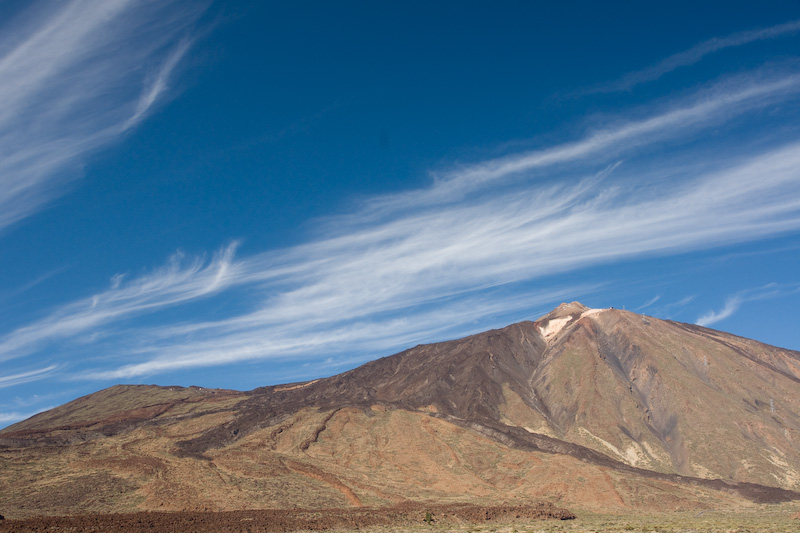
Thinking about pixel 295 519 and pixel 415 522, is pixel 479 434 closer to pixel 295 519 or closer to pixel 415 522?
pixel 415 522

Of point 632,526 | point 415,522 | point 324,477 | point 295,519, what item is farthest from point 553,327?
point 295,519

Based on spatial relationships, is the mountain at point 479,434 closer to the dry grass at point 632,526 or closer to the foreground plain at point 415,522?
the foreground plain at point 415,522

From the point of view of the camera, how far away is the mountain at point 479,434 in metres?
58.9

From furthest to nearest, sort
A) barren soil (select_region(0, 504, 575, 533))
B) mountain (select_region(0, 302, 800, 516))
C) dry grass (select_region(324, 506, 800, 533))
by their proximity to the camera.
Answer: mountain (select_region(0, 302, 800, 516)) < barren soil (select_region(0, 504, 575, 533)) < dry grass (select_region(324, 506, 800, 533))

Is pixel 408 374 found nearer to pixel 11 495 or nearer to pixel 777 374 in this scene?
pixel 777 374

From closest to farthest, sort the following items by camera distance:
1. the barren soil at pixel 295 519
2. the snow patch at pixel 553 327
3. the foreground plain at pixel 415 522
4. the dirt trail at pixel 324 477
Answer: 1. the foreground plain at pixel 415 522
2. the barren soil at pixel 295 519
3. the dirt trail at pixel 324 477
4. the snow patch at pixel 553 327

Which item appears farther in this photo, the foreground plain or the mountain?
the mountain

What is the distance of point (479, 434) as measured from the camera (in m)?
84.6

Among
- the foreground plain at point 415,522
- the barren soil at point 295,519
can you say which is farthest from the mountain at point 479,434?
the foreground plain at point 415,522

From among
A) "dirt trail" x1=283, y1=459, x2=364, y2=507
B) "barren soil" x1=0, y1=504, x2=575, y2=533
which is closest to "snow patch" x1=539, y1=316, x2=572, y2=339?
"dirt trail" x1=283, y1=459, x2=364, y2=507

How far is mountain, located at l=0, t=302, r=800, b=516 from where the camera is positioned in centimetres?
5894

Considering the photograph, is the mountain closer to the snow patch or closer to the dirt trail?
the dirt trail

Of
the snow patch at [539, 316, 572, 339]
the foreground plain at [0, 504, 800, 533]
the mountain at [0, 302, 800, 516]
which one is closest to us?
the foreground plain at [0, 504, 800, 533]

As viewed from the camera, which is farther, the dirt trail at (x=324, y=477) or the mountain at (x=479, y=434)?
the mountain at (x=479, y=434)
